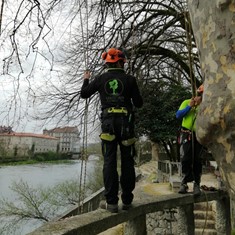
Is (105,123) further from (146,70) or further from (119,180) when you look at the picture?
(146,70)

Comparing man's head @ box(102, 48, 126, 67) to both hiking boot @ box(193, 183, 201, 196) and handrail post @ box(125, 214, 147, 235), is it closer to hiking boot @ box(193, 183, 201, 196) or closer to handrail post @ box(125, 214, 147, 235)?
handrail post @ box(125, 214, 147, 235)

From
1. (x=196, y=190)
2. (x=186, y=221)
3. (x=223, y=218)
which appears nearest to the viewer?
(x=186, y=221)

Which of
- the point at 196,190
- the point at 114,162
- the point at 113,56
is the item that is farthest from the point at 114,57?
the point at 196,190

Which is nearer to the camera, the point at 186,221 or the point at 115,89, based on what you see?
the point at 115,89

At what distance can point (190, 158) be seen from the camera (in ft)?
12.5

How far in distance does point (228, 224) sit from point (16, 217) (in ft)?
48.1

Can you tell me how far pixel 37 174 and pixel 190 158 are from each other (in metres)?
26.5

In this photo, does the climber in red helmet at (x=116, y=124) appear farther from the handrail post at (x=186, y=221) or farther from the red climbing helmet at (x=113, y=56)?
the handrail post at (x=186, y=221)

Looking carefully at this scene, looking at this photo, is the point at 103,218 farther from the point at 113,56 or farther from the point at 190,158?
the point at 190,158

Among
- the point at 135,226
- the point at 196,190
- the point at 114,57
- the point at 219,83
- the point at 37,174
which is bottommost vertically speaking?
the point at 37,174

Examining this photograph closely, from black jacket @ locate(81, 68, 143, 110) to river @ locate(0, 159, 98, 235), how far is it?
18475mm

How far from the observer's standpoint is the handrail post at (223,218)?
3893mm

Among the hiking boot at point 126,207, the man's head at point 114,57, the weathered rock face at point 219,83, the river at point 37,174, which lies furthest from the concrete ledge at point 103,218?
the river at point 37,174

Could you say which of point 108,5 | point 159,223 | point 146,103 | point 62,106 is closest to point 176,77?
point 146,103
